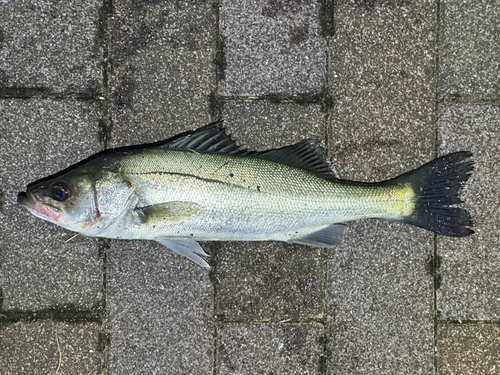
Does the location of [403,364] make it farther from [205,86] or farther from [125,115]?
[125,115]

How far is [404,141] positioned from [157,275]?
249 centimetres

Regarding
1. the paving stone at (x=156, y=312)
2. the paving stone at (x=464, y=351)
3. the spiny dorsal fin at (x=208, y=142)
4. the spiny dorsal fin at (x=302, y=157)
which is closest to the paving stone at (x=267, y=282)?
the paving stone at (x=156, y=312)

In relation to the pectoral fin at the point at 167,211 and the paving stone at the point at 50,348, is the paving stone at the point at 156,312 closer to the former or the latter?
the paving stone at the point at 50,348

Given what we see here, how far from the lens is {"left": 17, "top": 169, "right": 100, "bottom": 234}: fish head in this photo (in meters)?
2.84

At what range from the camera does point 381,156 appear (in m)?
3.39

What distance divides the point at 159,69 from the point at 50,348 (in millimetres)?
2621

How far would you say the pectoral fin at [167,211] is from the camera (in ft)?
9.40

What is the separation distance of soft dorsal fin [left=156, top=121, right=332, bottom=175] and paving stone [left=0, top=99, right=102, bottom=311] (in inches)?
36.6

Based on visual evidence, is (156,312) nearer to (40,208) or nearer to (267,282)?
(267,282)

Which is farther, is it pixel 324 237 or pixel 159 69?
pixel 159 69

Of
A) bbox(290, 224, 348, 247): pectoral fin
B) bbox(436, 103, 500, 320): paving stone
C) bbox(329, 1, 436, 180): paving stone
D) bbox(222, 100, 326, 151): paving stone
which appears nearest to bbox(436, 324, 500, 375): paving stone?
bbox(436, 103, 500, 320): paving stone

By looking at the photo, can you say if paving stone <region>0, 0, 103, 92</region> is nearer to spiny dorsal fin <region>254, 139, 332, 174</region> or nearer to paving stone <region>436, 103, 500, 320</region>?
spiny dorsal fin <region>254, 139, 332, 174</region>

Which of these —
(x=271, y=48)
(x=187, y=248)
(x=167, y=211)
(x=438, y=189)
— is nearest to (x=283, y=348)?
(x=187, y=248)

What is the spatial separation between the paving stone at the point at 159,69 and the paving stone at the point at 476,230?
2.18m
